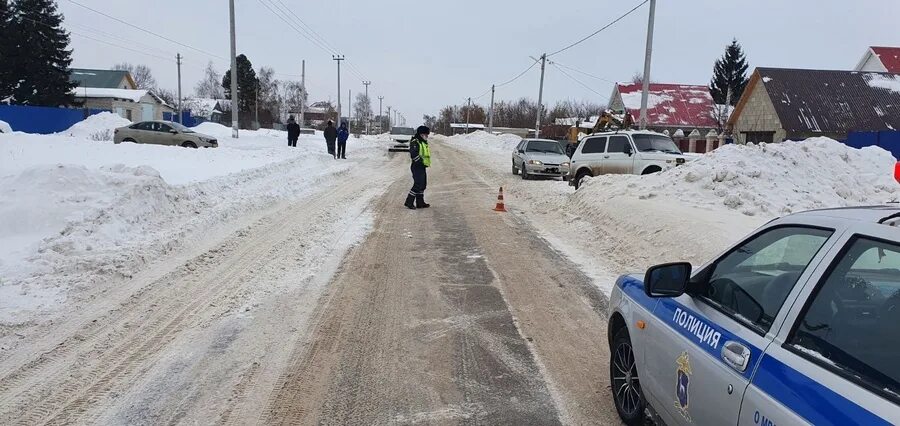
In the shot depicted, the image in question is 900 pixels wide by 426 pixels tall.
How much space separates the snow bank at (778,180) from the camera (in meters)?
11.1

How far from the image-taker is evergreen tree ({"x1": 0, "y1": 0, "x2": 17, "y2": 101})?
4497 centimetres

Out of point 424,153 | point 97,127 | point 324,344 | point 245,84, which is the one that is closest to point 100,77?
point 245,84

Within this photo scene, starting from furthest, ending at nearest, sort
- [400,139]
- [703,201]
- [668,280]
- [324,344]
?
[400,139], [703,201], [324,344], [668,280]

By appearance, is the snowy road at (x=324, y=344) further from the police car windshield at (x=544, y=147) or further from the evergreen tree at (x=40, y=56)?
the evergreen tree at (x=40, y=56)

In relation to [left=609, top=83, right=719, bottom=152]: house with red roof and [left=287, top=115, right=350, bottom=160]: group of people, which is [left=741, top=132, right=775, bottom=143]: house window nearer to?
[left=609, top=83, right=719, bottom=152]: house with red roof

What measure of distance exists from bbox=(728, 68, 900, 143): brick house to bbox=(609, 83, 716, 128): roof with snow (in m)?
13.0

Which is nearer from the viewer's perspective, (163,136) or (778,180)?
(778,180)

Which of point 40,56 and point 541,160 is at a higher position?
point 40,56

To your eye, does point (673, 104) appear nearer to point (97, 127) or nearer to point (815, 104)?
point (815, 104)

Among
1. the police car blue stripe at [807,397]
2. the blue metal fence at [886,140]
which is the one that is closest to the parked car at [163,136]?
the police car blue stripe at [807,397]

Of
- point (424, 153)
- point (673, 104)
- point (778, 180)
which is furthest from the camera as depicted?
point (673, 104)

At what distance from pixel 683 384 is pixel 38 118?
140ft

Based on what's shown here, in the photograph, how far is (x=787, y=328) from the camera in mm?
2264

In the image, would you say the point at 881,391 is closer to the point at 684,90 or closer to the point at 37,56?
the point at 37,56
